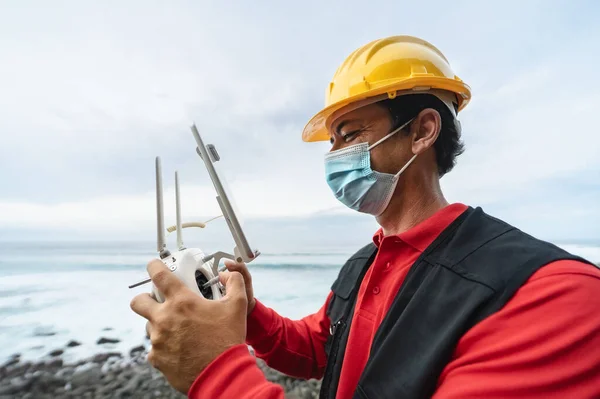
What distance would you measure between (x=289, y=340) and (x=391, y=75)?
1.85 m

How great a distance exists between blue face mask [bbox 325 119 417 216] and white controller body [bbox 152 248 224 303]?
102cm

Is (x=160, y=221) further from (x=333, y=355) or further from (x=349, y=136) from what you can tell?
(x=349, y=136)

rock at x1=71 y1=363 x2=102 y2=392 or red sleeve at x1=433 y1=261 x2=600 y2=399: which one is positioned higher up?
red sleeve at x1=433 y1=261 x2=600 y2=399

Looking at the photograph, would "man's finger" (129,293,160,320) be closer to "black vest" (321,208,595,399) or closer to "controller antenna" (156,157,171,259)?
"controller antenna" (156,157,171,259)

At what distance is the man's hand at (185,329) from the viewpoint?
1.09m

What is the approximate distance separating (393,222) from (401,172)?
1.03 feet

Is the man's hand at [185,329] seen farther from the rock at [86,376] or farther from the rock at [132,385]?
the rock at [86,376]

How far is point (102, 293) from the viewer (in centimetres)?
1341

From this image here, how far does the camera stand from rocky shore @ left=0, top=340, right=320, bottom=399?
5416 millimetres

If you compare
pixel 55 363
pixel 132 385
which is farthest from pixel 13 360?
pixel 132 385

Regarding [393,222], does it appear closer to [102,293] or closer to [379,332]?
[379,332]

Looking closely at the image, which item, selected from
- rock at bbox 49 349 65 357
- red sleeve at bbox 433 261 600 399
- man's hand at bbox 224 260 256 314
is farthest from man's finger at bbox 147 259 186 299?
rock at bbox 49 349 65 357

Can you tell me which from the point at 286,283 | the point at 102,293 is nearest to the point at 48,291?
the point at 102,293

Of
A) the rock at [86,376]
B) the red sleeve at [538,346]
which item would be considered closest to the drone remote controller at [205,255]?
the red sleeve at [538,346]
